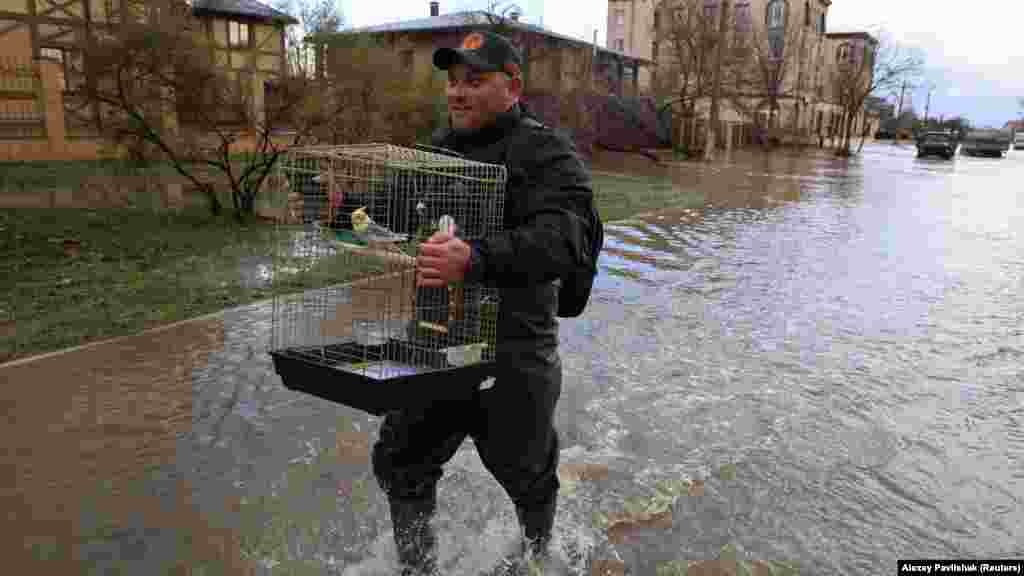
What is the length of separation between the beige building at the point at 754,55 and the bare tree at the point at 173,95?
1144 inches

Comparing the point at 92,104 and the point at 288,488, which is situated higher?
the point at 92,104

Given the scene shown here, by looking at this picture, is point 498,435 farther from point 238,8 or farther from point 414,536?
point 238,8

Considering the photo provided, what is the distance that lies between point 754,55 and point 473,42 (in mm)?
52474

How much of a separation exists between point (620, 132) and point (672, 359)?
2979 centimetres

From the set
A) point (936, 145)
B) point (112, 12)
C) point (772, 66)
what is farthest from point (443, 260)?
Result: point (772, 66)

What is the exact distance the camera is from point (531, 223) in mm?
2422

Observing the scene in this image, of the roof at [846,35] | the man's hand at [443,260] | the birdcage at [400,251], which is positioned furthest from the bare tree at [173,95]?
the roof at [846,35]

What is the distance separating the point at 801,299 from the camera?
27.6 feet

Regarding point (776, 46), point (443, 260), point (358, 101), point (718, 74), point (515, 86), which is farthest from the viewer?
point (776, 46)

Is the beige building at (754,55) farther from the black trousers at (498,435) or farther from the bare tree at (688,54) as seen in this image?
the black trousers at (498,435)

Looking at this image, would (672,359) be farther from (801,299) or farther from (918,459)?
(801,299)

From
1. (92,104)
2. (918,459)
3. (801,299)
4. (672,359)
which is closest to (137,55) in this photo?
(92,104)

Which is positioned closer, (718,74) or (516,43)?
(516,43)

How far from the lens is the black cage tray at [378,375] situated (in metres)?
2.27
